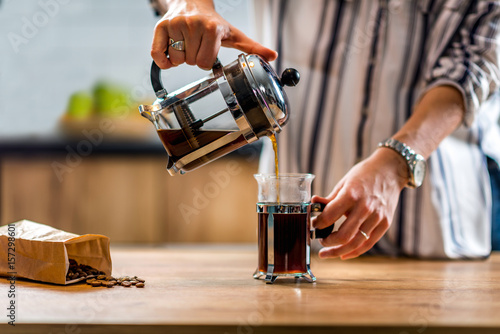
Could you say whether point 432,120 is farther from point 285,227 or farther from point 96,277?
point 96,277

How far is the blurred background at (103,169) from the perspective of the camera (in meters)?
2.62

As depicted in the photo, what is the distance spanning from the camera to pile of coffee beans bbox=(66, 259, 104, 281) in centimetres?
99

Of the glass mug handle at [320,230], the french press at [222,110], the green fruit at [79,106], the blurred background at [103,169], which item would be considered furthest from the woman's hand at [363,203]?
the green fruit at [79,106]

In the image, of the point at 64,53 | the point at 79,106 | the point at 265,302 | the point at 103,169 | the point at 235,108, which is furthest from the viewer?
the point at 64,53

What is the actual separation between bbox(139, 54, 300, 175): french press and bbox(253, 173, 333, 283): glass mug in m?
0.11

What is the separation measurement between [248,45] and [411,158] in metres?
0.43

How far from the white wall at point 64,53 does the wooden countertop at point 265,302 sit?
6.67 ft

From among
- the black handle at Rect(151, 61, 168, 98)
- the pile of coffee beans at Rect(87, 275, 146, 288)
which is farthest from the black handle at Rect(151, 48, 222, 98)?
the pile of coffee beans at Rect(87, 275, 146, 288)

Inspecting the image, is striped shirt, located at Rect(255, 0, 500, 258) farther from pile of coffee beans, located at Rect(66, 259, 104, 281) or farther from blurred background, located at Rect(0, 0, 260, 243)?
blurred background, located at Rect(0, 0, 260, 243)

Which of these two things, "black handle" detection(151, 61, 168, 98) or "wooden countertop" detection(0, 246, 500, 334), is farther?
"black handle" detection(151, 61, 168, 98)

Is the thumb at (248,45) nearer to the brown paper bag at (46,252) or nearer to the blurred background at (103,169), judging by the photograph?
the brown paper bag at (46,252)

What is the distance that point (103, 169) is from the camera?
2.62m

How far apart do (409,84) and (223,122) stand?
2.40 feet

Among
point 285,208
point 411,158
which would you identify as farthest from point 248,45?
point 411,158
